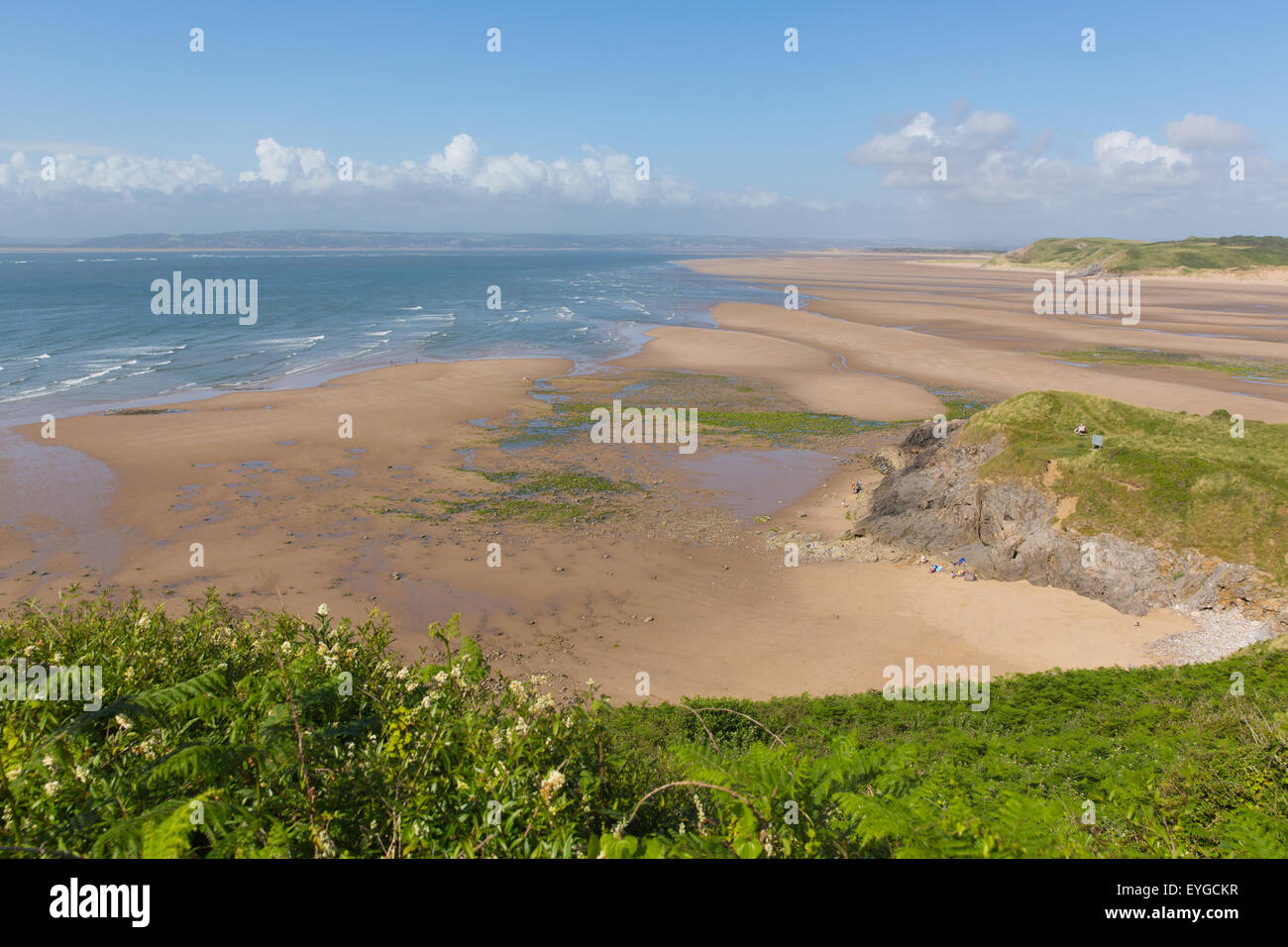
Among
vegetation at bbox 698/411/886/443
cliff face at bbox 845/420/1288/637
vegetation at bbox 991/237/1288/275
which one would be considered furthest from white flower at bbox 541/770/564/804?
vegetation at bbox 991/237/1288/275

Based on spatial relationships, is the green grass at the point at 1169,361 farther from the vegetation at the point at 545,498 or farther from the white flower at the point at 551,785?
the white flower at the point at 551,785

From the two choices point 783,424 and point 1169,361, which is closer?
point 783,424

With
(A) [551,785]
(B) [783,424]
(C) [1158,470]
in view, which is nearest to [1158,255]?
(B) [783,424]

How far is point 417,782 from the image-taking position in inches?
174

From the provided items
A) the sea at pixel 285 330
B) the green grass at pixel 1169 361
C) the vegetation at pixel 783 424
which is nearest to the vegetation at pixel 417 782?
the vegetation at pixel 783 424

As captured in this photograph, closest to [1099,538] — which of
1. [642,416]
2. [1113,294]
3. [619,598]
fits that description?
[619,598]

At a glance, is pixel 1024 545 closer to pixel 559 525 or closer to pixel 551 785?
pixel 559 525

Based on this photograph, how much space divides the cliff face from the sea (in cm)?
3170

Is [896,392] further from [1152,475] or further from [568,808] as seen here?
[568,808]

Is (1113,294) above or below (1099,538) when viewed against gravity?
above

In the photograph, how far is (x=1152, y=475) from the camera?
19.4 metres

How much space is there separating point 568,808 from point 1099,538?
19.6 metres

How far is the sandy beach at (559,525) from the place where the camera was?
16938 millimetres

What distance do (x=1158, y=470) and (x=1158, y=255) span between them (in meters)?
162
